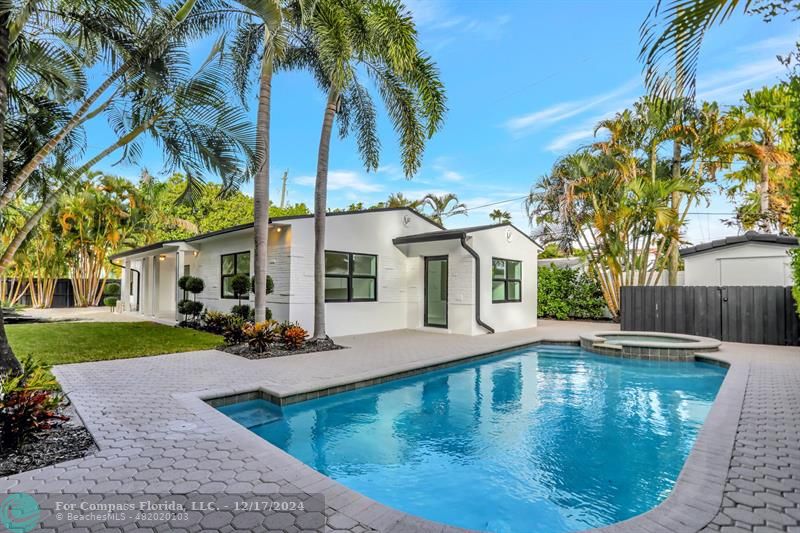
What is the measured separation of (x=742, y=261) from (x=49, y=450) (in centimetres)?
1838

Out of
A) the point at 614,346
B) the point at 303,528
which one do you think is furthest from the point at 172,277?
the point at 303,528

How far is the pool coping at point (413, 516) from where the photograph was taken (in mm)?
2814

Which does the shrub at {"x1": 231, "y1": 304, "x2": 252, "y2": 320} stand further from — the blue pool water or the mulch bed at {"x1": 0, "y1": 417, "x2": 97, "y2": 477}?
the mulch bed at {"x1": 0, "y1": 417, "x2": 97, "y2": 477}

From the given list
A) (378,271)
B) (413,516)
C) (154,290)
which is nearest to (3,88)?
(413,516)

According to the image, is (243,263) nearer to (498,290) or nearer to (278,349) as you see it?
(278,349)

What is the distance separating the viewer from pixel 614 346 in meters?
10.7

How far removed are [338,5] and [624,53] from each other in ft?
22.9

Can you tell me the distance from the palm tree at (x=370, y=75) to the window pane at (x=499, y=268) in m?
4.54

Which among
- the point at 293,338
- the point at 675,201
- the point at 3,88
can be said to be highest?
the point at 675,201

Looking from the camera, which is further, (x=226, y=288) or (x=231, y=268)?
(x=226, y=288)

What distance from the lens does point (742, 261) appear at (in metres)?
14.5

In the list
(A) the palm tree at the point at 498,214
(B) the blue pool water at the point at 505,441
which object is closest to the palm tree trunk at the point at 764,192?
(B) the blue pool water at the point at 505,441

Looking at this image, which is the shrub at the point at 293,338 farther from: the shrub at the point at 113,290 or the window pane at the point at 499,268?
the shrub at the point at 113,290

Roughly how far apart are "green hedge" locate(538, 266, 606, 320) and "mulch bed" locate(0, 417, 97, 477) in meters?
17.3
